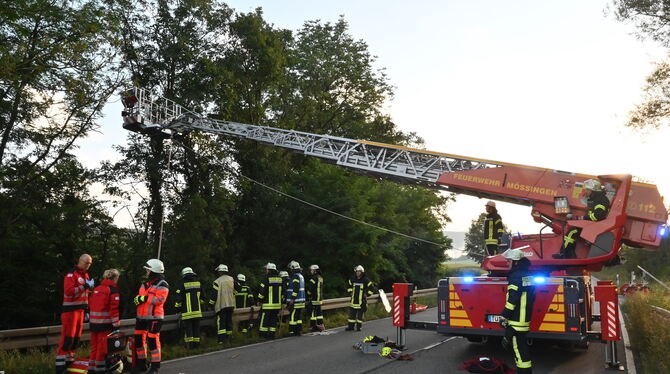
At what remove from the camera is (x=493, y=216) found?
996cm

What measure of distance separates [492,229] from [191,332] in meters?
6.65

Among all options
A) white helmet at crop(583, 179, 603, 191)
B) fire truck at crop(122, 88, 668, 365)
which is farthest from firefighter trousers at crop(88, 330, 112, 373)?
white helmet at crop(583, 179, 603, 191)

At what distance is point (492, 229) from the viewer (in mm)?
9828

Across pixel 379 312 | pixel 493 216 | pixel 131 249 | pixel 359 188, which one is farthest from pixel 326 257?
pixel 493 216

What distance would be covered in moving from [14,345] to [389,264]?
19.7 metres

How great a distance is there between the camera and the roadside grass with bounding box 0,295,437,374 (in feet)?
22.6

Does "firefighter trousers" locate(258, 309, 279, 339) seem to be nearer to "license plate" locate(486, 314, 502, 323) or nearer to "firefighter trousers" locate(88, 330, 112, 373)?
"firefighter trousers" locate(88, 330, 112, 373)

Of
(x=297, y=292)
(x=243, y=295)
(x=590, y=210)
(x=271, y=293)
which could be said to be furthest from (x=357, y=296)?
(x=590, y=210)

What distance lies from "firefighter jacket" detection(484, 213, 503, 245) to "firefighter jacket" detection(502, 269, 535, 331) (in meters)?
2.78

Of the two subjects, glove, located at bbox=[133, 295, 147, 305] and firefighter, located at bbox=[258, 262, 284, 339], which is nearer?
glove, located at bbox=[133, 295, 147, 305]

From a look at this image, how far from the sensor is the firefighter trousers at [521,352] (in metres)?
6.59

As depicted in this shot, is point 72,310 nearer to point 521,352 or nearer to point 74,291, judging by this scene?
point 74,291

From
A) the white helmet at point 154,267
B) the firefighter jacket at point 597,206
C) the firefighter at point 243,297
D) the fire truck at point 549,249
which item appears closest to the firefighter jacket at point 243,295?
the firefighter at point 243,297

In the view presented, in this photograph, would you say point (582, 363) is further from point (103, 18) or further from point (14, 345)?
point (103, 18)
